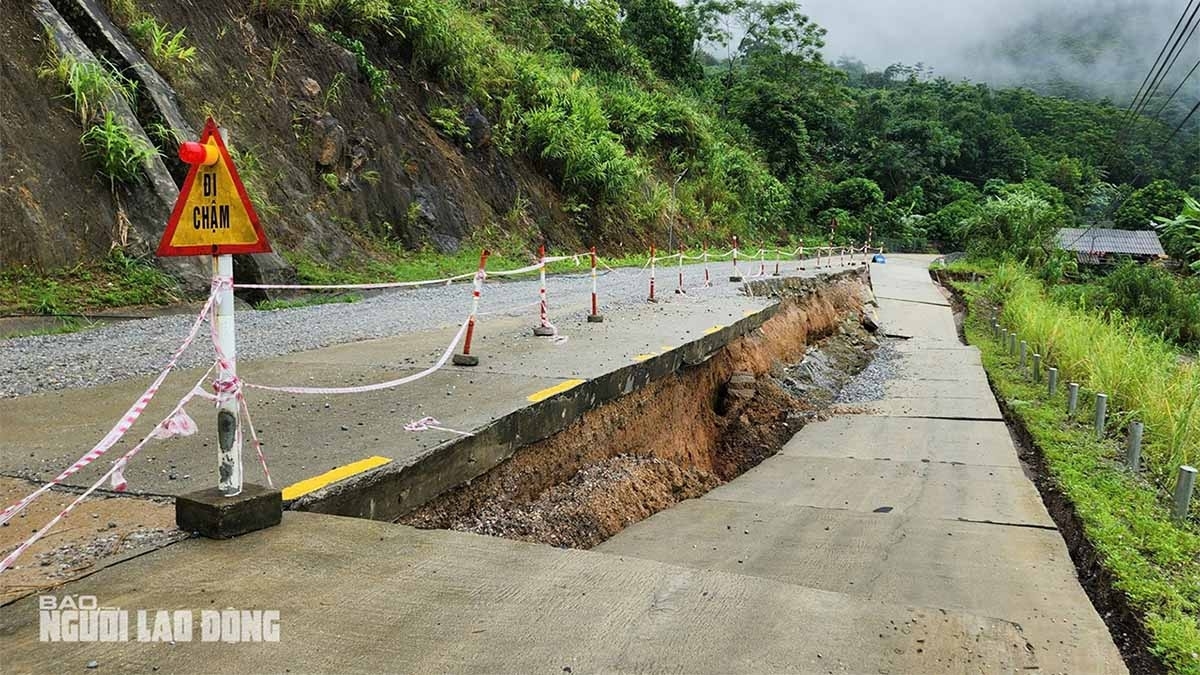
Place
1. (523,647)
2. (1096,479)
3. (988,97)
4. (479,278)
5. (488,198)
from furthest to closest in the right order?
(988,97)
(488,198)
(479,278)
(1096,479)
(523,647)

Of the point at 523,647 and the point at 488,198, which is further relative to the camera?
the point at 488,198

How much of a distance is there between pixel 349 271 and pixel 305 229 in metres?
1.10

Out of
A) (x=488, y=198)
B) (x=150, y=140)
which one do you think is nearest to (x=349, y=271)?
(x=150, y=140)

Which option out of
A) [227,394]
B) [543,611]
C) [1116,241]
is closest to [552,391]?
[227,394]

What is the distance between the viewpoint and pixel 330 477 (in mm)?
3732

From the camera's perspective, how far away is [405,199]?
56.4 feet

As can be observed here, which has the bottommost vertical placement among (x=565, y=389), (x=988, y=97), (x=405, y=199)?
(x=565, y=389)

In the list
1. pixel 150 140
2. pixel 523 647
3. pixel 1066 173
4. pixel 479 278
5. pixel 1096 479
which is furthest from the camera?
pixel 1066 173

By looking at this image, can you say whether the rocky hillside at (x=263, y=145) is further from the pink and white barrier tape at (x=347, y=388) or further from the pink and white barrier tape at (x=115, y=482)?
the pink and white barrier tape at (x=115, y=482)

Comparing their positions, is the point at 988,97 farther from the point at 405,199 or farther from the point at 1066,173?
the point at 405,199

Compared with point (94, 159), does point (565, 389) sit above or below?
below

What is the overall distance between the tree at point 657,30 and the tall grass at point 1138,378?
32544 millimetres

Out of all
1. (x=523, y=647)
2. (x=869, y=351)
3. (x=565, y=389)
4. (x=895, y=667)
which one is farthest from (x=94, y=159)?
(x=869, y=351)

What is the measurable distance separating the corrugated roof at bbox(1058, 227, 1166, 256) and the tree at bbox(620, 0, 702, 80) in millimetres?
27761
